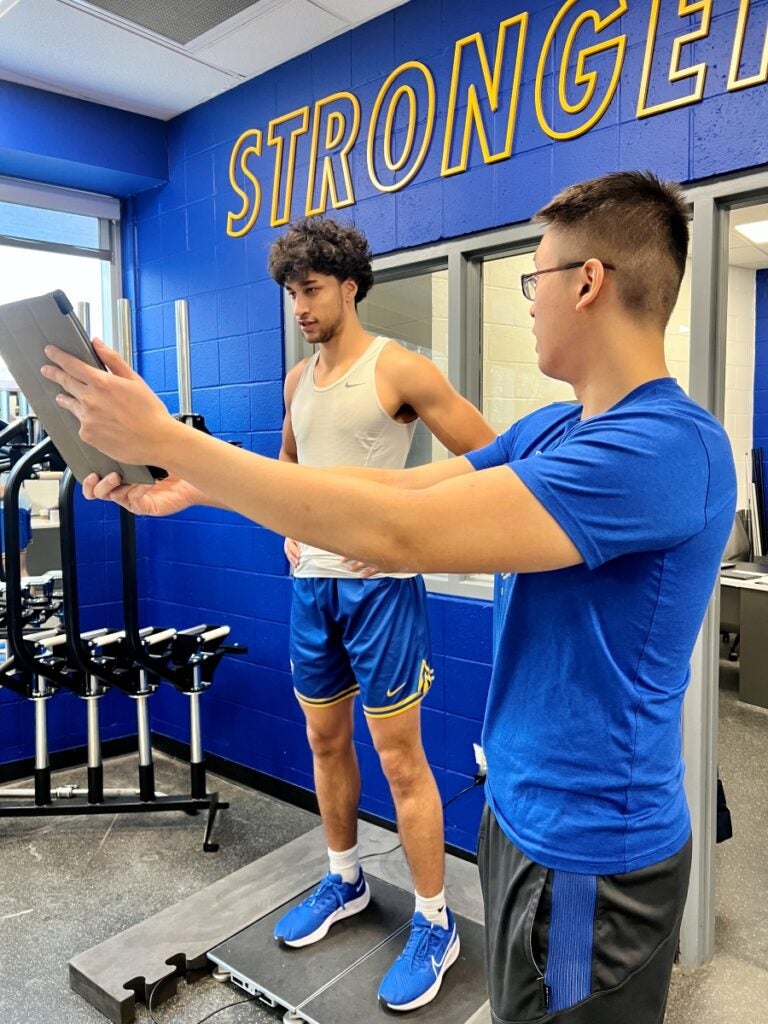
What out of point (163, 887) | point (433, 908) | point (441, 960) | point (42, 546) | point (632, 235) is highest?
point (632, 235)

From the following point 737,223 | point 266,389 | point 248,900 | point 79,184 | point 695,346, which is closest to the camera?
point 695,346

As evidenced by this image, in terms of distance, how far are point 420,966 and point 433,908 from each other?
0.14 meters

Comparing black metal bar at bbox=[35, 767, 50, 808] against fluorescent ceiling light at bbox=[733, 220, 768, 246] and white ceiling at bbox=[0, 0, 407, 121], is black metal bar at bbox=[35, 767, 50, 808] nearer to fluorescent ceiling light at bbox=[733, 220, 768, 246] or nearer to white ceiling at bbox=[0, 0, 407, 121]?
white ceiling at bbox=[0, 0, 407, 121]

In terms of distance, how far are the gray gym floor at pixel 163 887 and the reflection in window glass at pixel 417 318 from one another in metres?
1.59

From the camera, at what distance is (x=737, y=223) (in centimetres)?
487

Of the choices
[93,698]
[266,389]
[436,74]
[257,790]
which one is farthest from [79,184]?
[257,790]

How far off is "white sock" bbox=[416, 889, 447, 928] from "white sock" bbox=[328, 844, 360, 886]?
0.31 m

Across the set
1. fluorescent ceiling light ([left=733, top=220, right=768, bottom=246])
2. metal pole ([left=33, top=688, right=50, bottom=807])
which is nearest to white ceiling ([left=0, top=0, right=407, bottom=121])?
metal pole ([left=33, top=688, right=50, bottom=807])

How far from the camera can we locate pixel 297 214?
3.00 meters

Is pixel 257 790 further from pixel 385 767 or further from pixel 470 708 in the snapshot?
pixel 385 767

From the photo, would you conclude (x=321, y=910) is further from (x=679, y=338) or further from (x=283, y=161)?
(x=283, y=161)

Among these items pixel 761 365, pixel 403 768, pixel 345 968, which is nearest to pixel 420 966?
pixel 345 968

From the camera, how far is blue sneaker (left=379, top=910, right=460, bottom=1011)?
1929 mm

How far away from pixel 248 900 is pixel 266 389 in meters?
1.91
